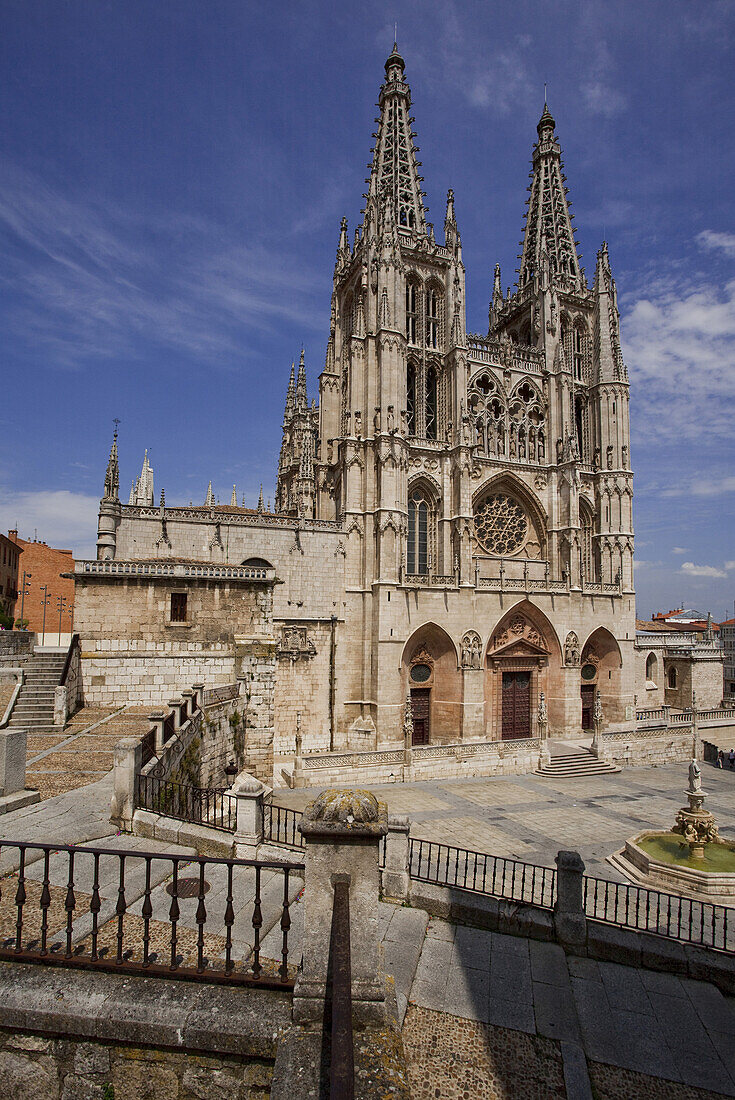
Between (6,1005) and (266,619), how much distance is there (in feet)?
52.6

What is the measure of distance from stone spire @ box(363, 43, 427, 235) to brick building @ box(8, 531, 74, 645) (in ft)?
116

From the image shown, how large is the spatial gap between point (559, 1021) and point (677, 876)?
30.3 feet

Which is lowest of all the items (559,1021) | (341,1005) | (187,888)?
(559,1021)

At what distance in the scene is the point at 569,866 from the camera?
6898mm

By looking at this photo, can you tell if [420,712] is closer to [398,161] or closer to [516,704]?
[516,704]

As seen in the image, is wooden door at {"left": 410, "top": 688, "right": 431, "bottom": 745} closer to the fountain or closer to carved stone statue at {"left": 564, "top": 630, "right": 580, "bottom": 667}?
carved stone statue at {"left": 564, "top": 630, "right": 580, "bottom": 667}

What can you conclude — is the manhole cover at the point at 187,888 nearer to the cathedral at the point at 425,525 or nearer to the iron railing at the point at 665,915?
the iron railing at the point at 665,915

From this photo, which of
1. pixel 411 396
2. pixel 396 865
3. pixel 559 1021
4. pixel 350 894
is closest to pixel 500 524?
pixel 411 396

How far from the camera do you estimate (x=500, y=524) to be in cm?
3041

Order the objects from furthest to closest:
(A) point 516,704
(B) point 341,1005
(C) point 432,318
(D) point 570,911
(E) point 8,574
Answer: (E) point 8,574 → (C) point 432,318 → (A) point 516,704 → (D) point 570,911 → (B) point 341,1005

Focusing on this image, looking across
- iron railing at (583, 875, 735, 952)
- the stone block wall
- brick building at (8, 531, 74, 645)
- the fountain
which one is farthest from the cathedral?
brick building at (8, 531, 74, 645)

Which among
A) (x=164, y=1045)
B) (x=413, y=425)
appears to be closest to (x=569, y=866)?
(x=164, y=1045)

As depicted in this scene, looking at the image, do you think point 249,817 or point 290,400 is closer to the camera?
point 249,817

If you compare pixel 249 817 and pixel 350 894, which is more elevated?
pixel 350 894
